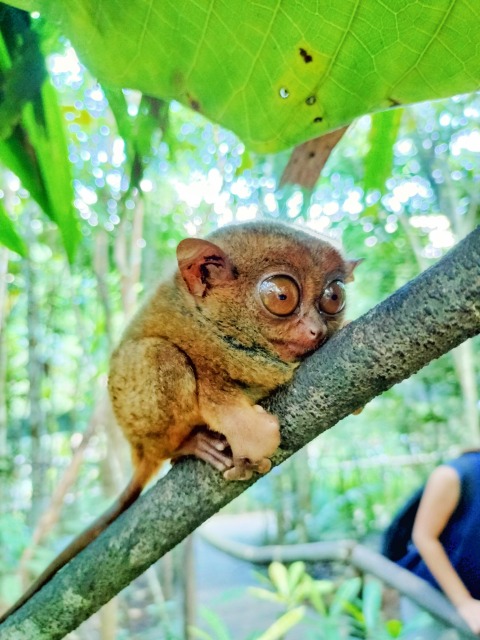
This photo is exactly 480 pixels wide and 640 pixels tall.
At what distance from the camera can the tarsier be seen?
1.23 metres

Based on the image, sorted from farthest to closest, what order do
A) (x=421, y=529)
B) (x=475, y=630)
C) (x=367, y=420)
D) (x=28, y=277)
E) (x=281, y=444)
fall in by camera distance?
(x=367, y=420), (x=28, y=277), (x=421, y=529), (x=475, y=630), (x=281, y=444)

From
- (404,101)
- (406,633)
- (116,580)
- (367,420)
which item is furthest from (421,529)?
(367,420)

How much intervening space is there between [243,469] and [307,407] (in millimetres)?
229

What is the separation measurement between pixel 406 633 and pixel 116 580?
2302 mm

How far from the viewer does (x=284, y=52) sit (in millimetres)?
716

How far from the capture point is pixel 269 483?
30.9 feet

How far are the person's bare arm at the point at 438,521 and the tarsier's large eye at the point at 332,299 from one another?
5.47 feet

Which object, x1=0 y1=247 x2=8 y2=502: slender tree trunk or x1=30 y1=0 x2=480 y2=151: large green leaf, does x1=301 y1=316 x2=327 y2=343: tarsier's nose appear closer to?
x1=30 y1=0 x2=480 y2=151: large green leaf

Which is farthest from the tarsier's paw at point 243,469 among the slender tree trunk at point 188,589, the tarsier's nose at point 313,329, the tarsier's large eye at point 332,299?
the slender tree trunk at point 188,589

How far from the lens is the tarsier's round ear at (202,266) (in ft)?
4.21

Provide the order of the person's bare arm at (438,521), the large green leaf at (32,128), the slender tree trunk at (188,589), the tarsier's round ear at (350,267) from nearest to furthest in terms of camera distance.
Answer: the large green leaf at (32,128), the tarsier's round ear at (350,267), the person's bare arm at (438,521), the slender tree trunk at (188,589)

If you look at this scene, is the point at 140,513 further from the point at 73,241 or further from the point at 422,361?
the point at 422,361

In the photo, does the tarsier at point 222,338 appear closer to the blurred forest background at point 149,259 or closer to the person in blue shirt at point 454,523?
the blurred forest background at point 149,259

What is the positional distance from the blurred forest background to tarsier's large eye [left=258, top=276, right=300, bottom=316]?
0.28 meters
